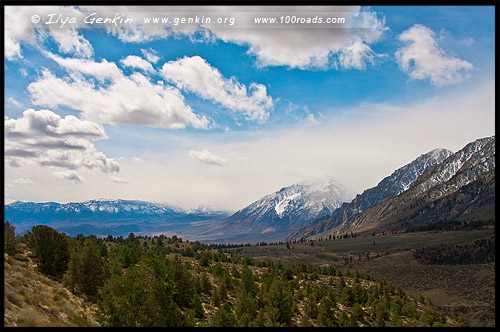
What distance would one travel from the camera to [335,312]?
2961 centimetres

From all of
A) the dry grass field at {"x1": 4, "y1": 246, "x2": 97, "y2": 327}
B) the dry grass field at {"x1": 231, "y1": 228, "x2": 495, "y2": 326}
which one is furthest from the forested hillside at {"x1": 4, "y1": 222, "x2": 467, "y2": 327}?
the dry grass field at {"x1": 231, "y1": 228, "x2": 495, "y2": 326}

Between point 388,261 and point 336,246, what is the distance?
6492 centimetres

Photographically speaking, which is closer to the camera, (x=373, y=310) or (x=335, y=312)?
(x=335, y=312)

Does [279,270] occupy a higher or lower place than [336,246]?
higher

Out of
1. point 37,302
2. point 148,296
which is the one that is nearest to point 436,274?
point 148,296

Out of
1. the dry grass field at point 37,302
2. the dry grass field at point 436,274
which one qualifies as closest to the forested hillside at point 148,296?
the dry grass field at point 37,302

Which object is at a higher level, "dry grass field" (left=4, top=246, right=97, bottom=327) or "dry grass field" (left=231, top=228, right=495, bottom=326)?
"dry grass field" (left=4, top=246, right=97, bottom=327)

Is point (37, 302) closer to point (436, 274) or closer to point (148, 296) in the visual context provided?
point (148, 296)

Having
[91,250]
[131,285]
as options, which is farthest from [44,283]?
[131,285]

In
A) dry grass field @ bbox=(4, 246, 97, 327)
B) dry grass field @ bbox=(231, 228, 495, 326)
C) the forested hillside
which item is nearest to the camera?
dry grass field @ bbox=(4, 246, 97, 327)

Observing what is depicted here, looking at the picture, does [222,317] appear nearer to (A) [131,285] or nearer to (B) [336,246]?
(A) [131,285]

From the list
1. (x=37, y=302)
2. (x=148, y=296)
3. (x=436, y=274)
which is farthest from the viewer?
(x=436, y=274)

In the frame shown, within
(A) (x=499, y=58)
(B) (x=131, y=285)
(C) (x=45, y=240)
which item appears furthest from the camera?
(C) (x=45, y=240)

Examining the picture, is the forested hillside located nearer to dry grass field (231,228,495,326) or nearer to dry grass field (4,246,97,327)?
dry grass field (4,246,97,327)
